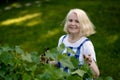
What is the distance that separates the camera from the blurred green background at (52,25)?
8406mm

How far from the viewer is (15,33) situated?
405 inches

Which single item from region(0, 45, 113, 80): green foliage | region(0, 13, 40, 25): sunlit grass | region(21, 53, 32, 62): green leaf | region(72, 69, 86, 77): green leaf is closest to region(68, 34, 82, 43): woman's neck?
region(0, 45, 113, 80): green foliage

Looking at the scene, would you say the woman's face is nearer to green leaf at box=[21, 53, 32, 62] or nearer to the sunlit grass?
green leaf at box=[21, 53, 32, 62]

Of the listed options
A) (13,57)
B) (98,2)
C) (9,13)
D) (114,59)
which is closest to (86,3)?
(98,2)

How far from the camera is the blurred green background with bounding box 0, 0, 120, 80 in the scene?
331 inches

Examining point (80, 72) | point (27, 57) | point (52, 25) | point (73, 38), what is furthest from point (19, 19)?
point (80, 72)

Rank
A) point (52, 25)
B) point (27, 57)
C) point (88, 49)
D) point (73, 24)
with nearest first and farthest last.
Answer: point (27, 57), point (88, 49), point (73, 24), point (52, 25)

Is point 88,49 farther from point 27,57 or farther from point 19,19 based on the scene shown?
point 19,19

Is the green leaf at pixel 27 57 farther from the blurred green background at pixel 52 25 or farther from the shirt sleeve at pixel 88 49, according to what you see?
the blurred green background at pixel 52 25

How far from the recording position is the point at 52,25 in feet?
35.7

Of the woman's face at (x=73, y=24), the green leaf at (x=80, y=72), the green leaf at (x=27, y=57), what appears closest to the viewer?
the green leaf at (x=80, y=72)

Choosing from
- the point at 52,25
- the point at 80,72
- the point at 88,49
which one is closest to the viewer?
the point at 80,72

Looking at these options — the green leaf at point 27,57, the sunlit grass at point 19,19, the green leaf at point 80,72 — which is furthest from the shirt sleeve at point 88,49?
the sunlit grass at point 19,19

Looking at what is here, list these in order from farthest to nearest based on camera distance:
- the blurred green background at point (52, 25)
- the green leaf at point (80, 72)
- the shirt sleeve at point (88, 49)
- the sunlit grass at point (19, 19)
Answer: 1. the sunlit grass at point (19, 19)
2. the blurred green background at point (52, 25)
3. the shirt sleeve at point (88, 49)
4. the green leaf at point (80, 72)
